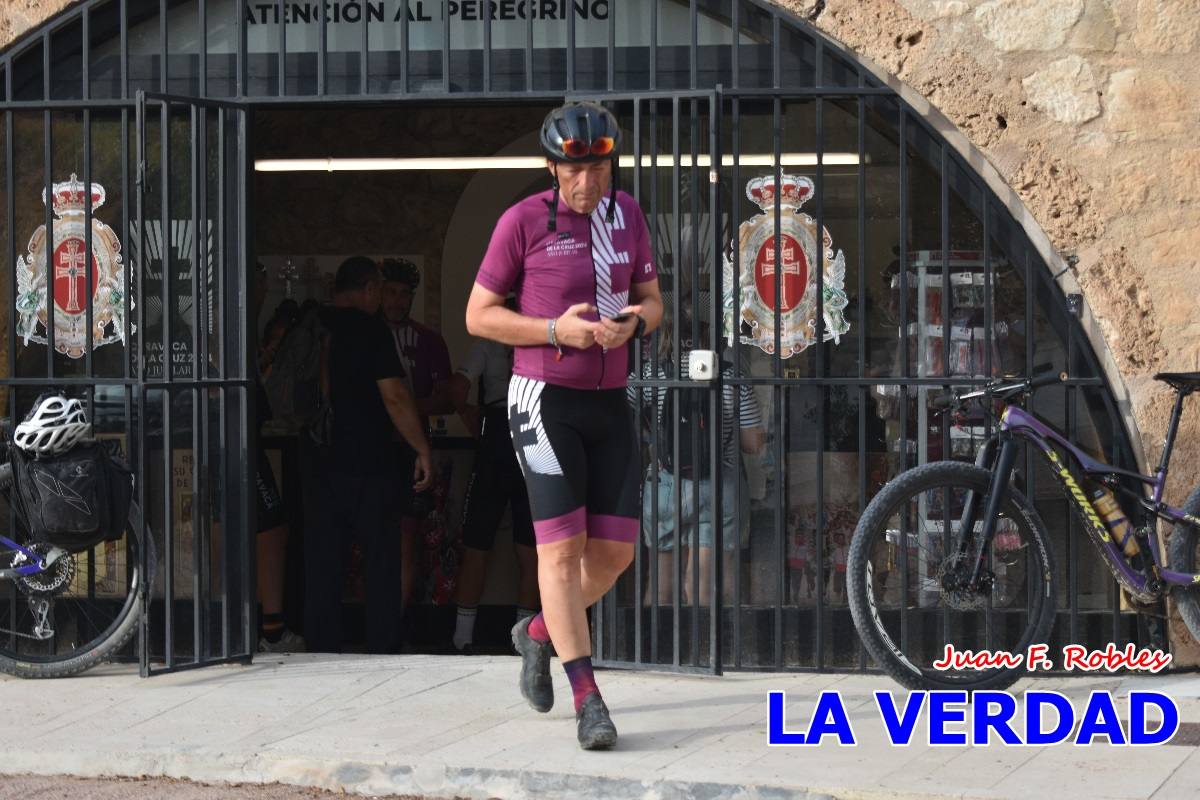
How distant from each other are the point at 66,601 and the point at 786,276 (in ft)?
10.2

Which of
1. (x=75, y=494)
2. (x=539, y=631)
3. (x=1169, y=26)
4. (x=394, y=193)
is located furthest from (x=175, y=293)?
(x=394, y=193)

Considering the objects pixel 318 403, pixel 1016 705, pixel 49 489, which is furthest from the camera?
pixel 318 403

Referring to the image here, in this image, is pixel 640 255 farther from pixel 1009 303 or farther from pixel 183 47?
pixel 183 47

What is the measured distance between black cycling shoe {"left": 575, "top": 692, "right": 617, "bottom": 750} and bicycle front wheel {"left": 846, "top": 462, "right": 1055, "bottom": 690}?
1.04 m

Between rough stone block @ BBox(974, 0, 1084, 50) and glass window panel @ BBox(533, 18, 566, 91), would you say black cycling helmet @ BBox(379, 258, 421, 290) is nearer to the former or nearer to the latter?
glass window panel @ BBox(533, 18, 566, 91)

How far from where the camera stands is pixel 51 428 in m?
6.63

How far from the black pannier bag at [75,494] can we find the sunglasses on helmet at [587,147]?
2296mm

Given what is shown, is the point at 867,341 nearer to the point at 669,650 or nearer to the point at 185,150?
the point at 669,650

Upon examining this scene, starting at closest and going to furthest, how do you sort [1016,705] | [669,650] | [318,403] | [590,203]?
[590,203], [1016,705], [669,650], [318,403]

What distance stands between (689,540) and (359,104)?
6.91 feet

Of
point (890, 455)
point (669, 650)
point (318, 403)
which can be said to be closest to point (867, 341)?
point (890, 455)

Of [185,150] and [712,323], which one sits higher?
[185,150]

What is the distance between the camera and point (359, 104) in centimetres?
708

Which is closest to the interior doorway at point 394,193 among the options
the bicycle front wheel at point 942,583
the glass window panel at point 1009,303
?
the glass window panel at point 1009,303
